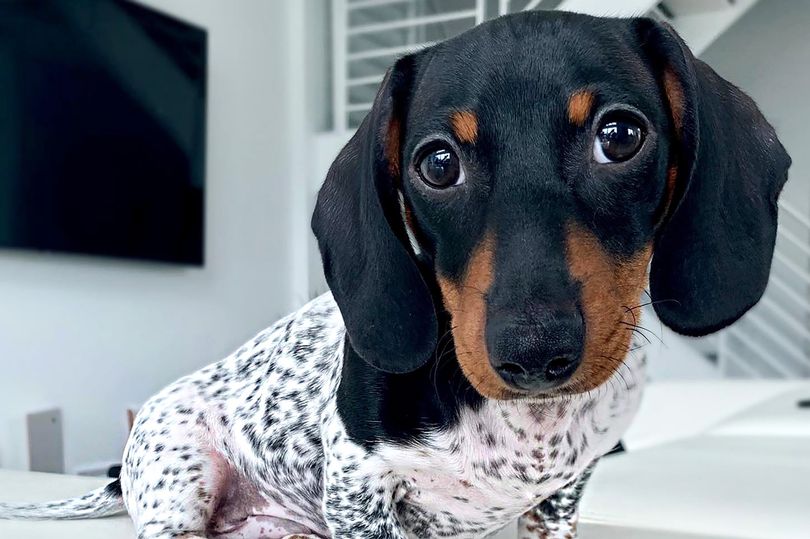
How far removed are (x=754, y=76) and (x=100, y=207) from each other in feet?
11.8

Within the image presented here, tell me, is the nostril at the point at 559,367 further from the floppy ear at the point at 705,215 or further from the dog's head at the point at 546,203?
the floppy ear at the point at 705,215

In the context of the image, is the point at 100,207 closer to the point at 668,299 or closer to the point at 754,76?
the point at 668,299

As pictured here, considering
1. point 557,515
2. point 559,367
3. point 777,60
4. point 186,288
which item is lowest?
point 557,515

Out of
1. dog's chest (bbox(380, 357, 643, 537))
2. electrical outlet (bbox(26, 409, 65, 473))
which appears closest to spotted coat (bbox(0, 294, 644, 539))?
dog's chest (bbox(380, 357, 643, 537))

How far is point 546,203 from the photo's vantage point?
2.10 feet

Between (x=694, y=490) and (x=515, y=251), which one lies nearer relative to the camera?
(x=515, y=251)

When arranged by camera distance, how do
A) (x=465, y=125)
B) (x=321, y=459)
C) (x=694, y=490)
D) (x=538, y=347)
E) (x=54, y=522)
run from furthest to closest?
(x=694, y=490)
(x=54, y=522)
(x=321, y=459)
(x=465, y=125)
(x=538, y=347)

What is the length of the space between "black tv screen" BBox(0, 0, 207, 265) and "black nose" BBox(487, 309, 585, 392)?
2.10 m

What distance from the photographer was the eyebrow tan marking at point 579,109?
25.9 inches

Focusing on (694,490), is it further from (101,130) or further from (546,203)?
(101,130)

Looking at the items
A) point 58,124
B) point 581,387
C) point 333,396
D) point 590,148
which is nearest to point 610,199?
point 590,148

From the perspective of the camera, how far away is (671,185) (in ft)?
2.39

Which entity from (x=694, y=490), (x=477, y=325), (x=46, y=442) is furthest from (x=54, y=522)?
(x=46, y=442)

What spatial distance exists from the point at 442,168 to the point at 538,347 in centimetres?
22
